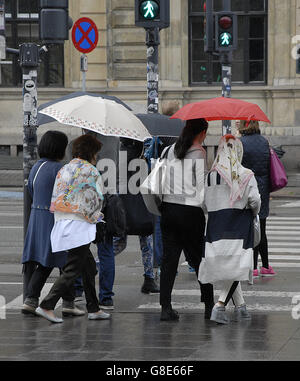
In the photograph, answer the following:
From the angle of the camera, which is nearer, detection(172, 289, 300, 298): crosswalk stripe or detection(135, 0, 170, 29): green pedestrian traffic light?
detection(172, 289, 300, 298): crosswalk stripe

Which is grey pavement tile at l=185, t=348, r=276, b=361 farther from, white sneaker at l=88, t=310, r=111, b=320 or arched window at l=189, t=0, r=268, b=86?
arched window at l=189, t=0, r=268, b=86

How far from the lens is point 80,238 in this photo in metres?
8.51

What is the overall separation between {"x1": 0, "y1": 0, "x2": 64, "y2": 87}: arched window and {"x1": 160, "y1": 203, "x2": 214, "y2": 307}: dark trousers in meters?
19.3

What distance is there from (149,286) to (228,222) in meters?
2.02

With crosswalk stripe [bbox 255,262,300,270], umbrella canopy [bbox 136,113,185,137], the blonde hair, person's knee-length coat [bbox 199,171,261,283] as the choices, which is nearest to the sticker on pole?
crosswalk stripe [bbox 255,262,300,270]

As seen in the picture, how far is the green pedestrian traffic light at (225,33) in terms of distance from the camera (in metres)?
18.1

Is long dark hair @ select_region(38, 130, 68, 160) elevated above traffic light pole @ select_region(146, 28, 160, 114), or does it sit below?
below

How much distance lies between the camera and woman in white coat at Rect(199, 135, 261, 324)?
8.46 m

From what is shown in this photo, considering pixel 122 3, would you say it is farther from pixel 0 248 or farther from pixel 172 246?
pixel 172 246

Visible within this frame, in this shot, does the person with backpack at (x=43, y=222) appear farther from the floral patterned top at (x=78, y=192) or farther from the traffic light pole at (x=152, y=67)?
the traffic light pole at (x=152, y=67)

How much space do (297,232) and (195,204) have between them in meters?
7.64

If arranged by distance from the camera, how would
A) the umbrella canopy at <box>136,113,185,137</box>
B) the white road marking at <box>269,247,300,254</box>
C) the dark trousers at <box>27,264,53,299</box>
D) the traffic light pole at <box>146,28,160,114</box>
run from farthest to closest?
the white road marking at <box>269,247,300,254</box>, the traffic light pole at <box>146,28,160,114</box>, the umbrella canopy at <box>136,113,185,137</box>, the dark trousers at <box>27,264,53,299</box>

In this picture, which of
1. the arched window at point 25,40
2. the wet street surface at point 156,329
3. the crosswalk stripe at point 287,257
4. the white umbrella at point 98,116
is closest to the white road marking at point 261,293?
the wet street surface at point 156,329

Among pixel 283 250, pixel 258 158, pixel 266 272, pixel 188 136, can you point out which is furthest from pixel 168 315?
pixel 283 250
